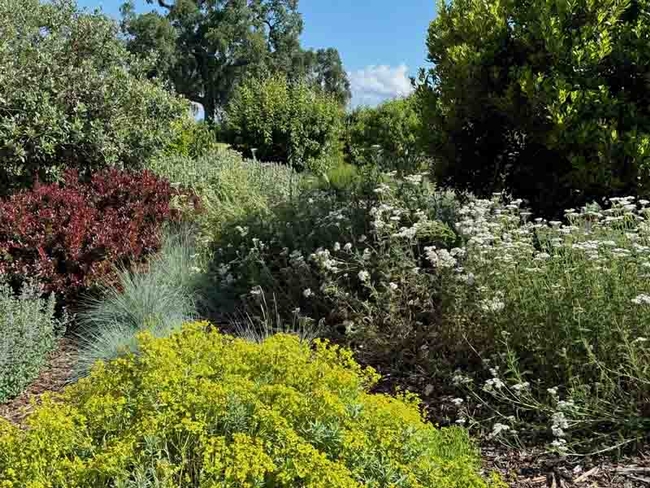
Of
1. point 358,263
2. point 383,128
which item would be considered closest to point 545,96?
point 358,263

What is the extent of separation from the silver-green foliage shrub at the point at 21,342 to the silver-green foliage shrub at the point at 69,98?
7.96 ft

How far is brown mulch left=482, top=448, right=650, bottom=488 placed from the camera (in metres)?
3.04

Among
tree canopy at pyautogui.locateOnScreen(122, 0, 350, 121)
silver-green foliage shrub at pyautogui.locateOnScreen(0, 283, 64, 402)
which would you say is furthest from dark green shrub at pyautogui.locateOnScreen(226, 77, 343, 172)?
tree canopy at pyautogui.locateOnScreen(122, 0, 350, 121)

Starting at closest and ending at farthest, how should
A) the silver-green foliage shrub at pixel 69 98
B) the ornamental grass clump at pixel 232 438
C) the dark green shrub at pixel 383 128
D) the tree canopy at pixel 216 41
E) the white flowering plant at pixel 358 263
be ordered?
the ornamental grass clump at pixel 232 438, the white flowering plant at pixel 358 263, the silver-green foliage shrub at pixel 69 98, the dark green shrub at pixel 383 128, the tree canopy at pixel 216 41

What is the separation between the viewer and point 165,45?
35531 millimetres

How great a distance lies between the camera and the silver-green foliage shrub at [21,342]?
13.5 feet

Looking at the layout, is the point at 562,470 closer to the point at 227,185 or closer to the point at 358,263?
the point at 358,263

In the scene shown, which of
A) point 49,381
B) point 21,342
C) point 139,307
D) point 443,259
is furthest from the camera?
point 139,307

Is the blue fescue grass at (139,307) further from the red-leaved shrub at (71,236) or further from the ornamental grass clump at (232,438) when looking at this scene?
the ornamental grass clump at (232,438)

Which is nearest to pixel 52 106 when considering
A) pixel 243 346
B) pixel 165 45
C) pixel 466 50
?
pixel 466 50

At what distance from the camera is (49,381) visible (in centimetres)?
452

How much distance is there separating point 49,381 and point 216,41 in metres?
35.4

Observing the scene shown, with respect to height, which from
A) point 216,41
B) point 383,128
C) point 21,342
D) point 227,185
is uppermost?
point 216,41

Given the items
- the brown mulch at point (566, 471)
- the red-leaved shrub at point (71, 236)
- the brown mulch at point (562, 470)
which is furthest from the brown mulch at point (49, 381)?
the brown mulch at point (566, 471)
